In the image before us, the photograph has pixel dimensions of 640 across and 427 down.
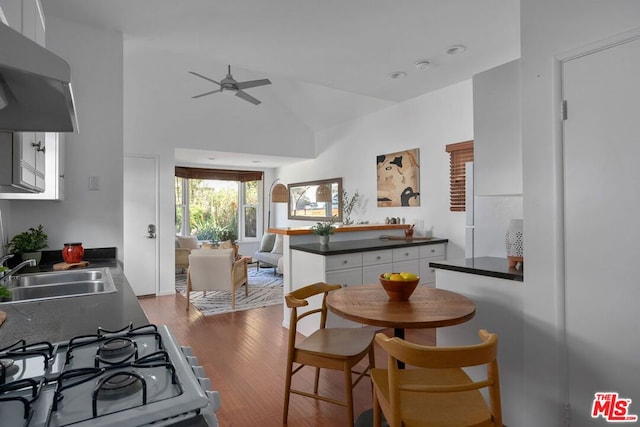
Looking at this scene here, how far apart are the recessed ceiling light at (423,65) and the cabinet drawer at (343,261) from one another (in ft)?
6.37

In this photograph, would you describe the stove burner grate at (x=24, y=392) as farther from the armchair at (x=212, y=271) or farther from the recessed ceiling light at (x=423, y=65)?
the armchair at (x=212, y=271)

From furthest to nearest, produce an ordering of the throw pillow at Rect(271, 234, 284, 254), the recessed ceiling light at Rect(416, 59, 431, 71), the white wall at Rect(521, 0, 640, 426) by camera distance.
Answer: the throw pillow at Rect(271, 234, 284, 254) < the recessed ceiling light at Rect(416, 59, 431, 71) < the white wall at Rect(521, 0, 640, 426)

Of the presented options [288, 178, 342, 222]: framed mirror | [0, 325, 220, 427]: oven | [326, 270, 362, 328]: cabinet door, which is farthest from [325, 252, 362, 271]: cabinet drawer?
[288, 178, 342, 222]: framed mirror

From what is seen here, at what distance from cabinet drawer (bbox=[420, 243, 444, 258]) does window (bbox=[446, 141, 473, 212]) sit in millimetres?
493

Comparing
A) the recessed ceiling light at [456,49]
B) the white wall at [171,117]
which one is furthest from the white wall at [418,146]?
the white wall at [171,117]

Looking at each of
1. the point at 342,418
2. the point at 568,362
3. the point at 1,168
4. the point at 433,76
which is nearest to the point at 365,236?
the point at 433,76

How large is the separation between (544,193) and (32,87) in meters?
2.14

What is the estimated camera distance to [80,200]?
2785mm

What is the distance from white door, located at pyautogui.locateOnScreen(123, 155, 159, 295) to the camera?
5180 millimetres

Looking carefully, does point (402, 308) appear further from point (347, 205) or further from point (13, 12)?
point (347, 205)

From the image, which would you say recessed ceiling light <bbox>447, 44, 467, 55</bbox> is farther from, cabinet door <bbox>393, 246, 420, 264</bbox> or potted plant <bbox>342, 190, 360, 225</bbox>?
potted plant <bbox>342, 190, 360, 225</bbox>

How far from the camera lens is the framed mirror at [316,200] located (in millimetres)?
6457

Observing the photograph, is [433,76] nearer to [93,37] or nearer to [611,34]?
[611,34]

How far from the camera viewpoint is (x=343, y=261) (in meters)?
3.43
